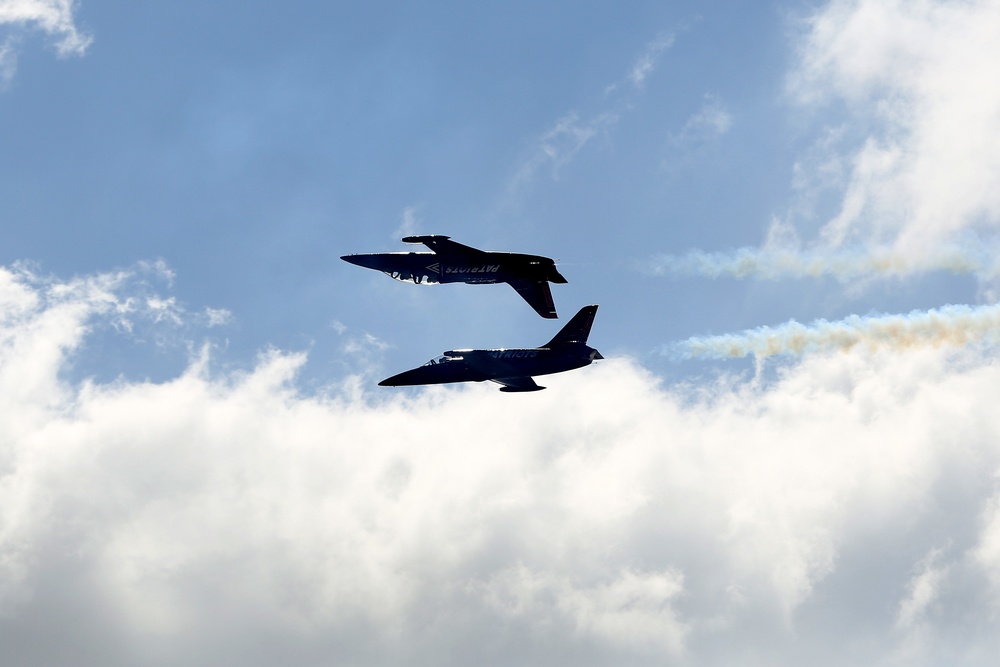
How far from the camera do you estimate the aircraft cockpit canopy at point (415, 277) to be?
122m

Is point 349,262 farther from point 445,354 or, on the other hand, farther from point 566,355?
point 566,355

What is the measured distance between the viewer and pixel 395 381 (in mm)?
122500

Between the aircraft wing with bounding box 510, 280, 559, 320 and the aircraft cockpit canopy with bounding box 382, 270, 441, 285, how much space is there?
24.6ft

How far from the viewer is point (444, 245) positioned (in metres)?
120

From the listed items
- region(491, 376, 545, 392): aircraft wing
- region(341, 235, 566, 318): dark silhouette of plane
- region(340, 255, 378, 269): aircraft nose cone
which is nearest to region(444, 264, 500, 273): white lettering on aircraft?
region(341, 235, 566, 318): dark silhouette of plane

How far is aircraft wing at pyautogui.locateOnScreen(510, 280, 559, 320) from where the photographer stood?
401 feet

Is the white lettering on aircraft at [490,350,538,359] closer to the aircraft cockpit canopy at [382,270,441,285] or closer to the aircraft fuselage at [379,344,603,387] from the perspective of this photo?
the aircraft fuselage at [379,344,603,387]

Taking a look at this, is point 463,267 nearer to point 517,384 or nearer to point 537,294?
point 537,294

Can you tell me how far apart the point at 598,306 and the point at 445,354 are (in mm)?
15870

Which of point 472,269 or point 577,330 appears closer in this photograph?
point 472,269

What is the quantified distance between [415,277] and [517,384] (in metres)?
13.7

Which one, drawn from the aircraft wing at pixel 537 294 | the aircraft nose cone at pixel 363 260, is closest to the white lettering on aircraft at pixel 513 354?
the aircraft wing at pixel 537 294

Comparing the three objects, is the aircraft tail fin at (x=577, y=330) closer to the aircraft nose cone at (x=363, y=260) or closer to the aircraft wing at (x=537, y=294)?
the aircraft wing at (x=537, y=294)

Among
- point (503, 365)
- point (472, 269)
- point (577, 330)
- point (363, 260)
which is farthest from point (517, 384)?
point (363, 260)
